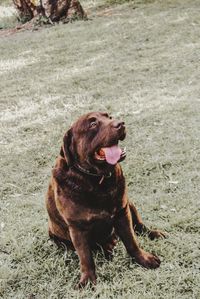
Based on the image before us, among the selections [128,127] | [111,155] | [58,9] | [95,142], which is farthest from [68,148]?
[58,9]

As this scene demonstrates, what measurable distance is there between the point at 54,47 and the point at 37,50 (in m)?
0.39

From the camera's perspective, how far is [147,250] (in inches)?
158

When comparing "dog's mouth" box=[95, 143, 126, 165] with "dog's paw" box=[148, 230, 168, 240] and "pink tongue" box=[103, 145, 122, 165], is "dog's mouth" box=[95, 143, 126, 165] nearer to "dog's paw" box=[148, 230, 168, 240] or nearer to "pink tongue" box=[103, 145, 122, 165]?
"pink tongue" box=[103, 145, 122, 165]

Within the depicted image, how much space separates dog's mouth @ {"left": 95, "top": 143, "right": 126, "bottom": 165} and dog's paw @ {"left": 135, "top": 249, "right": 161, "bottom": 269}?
90 centimetres

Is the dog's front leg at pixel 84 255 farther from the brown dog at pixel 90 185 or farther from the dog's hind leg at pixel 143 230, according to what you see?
the dog's hind leg at pixel 143 230

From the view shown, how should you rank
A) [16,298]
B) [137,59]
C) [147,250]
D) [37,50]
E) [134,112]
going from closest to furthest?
[16,298], [147,250], [134,112], [137,59], [37,50]

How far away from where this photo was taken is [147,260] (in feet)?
12.5

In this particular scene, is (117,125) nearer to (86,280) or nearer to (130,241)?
(130,241)

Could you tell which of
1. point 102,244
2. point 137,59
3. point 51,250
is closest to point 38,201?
point 51,250

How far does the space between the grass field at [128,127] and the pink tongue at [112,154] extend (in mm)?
975

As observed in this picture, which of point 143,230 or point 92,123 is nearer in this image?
point 92,123

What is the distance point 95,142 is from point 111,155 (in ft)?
0.48

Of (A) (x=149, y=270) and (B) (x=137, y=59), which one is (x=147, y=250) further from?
(B) (x=137, y=59)

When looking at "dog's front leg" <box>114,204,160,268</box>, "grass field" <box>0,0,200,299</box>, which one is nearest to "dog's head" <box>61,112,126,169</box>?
"dog's front leg" <box>114,204,160,268</box>
